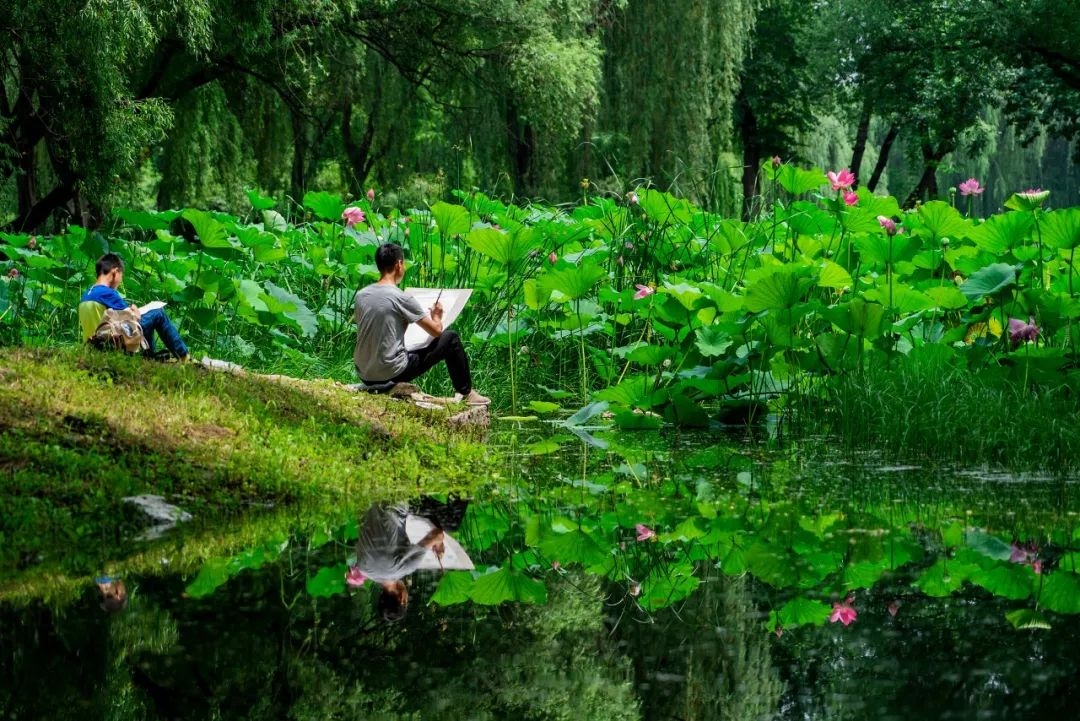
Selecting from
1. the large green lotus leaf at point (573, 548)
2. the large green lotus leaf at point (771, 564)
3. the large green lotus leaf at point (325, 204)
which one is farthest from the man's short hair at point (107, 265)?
the large green lotus leaf at point (771, 564)

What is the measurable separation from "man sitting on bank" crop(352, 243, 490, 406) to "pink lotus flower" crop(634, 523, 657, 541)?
2.41m

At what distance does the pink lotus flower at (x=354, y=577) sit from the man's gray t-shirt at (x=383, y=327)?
2985mm

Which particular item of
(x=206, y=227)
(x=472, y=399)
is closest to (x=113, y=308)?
(x=206, y=227)

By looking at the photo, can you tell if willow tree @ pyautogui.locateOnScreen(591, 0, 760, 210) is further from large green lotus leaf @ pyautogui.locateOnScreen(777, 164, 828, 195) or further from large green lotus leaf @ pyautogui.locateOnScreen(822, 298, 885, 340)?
large green lotus leaf @ pyautogui.locateOnScreen(822, 298, 885, 340)

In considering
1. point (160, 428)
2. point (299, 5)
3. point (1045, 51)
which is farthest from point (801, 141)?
point (160, 428)

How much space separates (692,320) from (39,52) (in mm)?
5083

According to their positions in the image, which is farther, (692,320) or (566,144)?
(566,144)

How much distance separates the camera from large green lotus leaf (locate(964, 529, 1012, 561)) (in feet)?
11.2

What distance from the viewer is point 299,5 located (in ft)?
38.0

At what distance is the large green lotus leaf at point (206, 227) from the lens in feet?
21.2

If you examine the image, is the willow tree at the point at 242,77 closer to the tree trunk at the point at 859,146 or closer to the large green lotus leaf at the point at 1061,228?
the large green lotus leaf at the point at 1061,228

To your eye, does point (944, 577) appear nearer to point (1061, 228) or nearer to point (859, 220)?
point (1061, 228)

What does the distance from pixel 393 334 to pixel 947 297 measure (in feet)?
8.57

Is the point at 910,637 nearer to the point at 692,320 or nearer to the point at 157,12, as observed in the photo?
the point at 692,320
